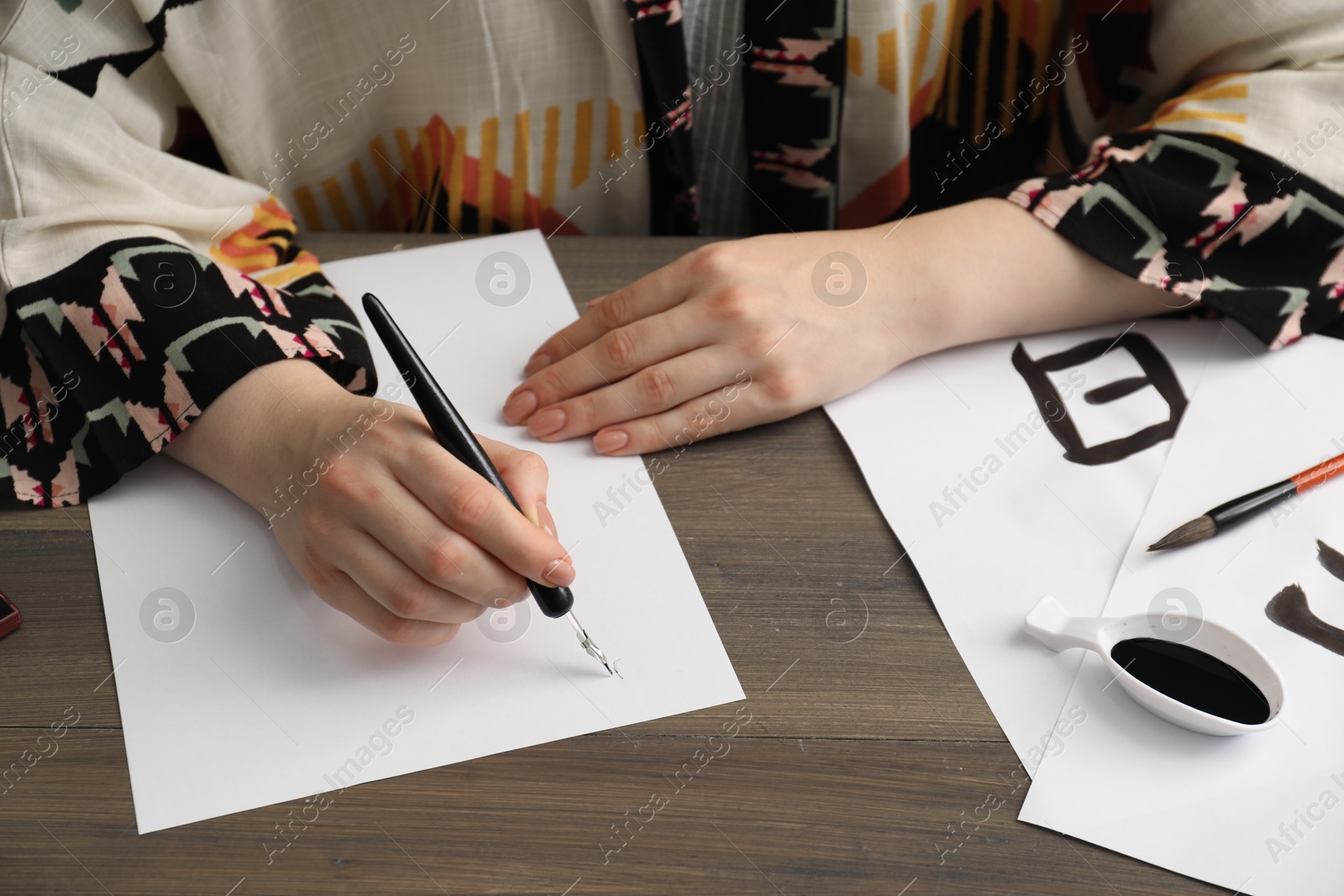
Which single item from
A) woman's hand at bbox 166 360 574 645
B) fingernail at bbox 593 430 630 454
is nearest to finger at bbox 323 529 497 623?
woman's hand at bbox 166 360 574 645

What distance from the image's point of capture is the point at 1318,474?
1.72 ft

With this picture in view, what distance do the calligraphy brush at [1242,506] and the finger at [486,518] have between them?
1.04 feet

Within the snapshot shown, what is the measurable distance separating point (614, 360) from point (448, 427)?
0.15 meters

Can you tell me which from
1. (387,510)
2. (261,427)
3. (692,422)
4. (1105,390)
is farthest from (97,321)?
(1105,390)

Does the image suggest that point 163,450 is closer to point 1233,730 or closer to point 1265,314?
point 1233,730

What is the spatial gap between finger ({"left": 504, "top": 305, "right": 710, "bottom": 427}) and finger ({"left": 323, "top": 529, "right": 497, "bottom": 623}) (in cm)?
14

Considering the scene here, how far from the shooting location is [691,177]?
752 mm

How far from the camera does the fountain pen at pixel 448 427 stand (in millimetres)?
440

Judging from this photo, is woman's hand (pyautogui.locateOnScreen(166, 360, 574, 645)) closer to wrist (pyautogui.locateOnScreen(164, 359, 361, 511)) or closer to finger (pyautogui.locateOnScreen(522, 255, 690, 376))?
wrist (pyautogui.locateOnScreen(164, 359, 361, 511))

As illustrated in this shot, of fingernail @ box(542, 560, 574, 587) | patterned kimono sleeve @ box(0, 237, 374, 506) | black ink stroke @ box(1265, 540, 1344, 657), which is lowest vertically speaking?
black ink stroke @ box(1265, 540, 1344, 657)

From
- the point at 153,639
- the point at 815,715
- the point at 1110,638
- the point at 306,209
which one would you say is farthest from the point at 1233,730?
the point at 306,209

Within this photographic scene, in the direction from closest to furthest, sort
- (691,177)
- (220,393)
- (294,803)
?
(294,803) → (220,393) → (691,177)

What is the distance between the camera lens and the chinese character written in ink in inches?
21.8

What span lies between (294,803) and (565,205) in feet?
1.68
